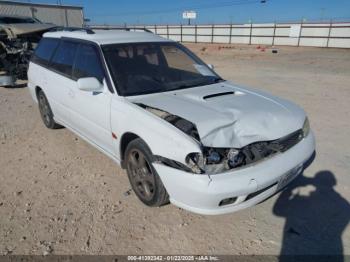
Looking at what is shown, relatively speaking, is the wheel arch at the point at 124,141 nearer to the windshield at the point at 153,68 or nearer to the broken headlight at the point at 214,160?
the windshield at the point at 153,68

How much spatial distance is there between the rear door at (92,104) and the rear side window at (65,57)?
6.2 inches

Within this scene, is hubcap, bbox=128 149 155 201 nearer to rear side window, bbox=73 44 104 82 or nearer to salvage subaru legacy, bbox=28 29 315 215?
salvage subaru legacy, bbox=28 29 315 215

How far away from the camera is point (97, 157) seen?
4.09 m

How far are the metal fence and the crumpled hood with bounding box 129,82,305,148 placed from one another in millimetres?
27673

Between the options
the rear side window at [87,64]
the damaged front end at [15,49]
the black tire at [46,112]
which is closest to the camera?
the rear side window at [87,64]

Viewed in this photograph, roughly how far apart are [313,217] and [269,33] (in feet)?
102

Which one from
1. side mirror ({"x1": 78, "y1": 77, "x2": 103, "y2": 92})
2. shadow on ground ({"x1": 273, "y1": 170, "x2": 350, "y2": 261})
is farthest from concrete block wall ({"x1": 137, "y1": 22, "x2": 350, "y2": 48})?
side mirror ({"x1": 78, "y1": 77, "x2": 103, "y2": 92})

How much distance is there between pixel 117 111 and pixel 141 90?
410 mm

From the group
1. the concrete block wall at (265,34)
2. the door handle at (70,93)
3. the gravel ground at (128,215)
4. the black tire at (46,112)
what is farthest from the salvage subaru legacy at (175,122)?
the concrete block wall at (265,34)

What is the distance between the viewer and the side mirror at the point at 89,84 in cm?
305

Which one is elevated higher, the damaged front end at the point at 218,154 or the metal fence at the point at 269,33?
the damaged front end at the point at 218,154

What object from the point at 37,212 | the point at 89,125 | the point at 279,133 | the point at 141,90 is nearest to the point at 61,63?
the point at 89,125

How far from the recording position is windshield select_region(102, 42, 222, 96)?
3.26 meters

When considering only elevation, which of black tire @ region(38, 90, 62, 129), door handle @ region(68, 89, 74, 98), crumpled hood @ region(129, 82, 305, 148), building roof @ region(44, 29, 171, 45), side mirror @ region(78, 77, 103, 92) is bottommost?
black tire @ region(38, 90, 62, 129)
